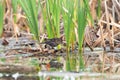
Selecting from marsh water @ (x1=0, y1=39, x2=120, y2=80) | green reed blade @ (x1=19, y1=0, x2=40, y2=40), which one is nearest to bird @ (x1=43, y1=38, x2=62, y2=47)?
marsh water @ (x1=0, y1=39, x2=120, y2=80)

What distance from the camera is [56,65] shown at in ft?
10.4

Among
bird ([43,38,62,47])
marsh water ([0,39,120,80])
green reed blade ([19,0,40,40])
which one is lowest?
marsh water ([0,39,120,80])

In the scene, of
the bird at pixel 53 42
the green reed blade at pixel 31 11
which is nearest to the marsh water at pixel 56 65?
the bird at pixel 53 42

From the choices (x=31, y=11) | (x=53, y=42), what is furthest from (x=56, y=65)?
(x=53, y=42)

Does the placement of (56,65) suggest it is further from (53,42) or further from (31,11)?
(53,42)

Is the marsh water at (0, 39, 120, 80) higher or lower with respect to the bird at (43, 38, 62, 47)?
lower

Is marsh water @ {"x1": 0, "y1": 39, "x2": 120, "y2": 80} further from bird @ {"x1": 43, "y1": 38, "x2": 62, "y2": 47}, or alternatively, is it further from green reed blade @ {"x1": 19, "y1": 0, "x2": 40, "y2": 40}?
green reed blade @ {"x1": 19, "y1": 0, "x2": 40, "y2": 40}

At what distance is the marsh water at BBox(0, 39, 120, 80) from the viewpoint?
2.64 meters

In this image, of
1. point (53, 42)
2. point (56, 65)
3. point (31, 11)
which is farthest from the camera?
point (53, 42)

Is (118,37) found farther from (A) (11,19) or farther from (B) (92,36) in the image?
(A) (11,19)

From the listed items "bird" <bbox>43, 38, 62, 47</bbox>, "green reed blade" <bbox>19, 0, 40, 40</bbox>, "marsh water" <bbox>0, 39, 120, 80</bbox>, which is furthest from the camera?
"bird" <bbox>43, 38, 62, 47</bbox>

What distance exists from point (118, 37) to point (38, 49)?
3.07 ft

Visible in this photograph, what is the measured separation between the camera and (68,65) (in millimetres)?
3139

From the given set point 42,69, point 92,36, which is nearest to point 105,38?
point 92,36
